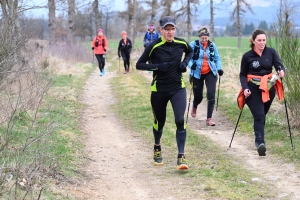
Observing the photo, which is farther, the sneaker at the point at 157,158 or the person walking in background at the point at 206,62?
the person walking in background at the point at 206,62

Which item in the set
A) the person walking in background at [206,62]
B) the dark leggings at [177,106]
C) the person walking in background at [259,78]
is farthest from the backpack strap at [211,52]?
the dark leggings at [177,106]

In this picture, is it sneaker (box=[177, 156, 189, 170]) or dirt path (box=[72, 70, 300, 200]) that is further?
sneaker (box=[177, 156, 189, 170])

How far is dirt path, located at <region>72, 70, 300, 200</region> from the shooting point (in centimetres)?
538

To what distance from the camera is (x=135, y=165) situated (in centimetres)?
666

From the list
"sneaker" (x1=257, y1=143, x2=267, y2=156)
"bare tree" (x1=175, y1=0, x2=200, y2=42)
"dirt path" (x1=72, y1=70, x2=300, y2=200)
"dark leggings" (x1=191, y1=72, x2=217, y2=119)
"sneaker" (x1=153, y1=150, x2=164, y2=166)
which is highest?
"bare tree" (x1=175, y1=0, x2=200, y2=42)

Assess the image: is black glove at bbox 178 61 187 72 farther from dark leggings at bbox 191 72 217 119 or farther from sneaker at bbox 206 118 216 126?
sneaker at bbox 206 118 216 126

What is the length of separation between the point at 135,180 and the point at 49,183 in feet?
4.12

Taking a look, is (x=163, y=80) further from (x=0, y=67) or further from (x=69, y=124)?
(x=69, y=124)

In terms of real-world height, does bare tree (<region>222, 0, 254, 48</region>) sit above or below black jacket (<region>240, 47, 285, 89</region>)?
above

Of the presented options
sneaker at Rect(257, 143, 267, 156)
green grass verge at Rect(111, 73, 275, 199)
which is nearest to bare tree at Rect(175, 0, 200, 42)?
green grass verge at Rect(111, 73, 275, 199)

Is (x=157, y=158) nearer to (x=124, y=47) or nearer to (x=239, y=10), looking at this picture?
(x=124, y=47)

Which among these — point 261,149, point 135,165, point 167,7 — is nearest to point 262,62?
point 261,149

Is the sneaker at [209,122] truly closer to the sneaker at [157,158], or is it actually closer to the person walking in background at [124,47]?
the sneaker at [157,158]

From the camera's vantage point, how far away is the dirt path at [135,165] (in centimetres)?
538
